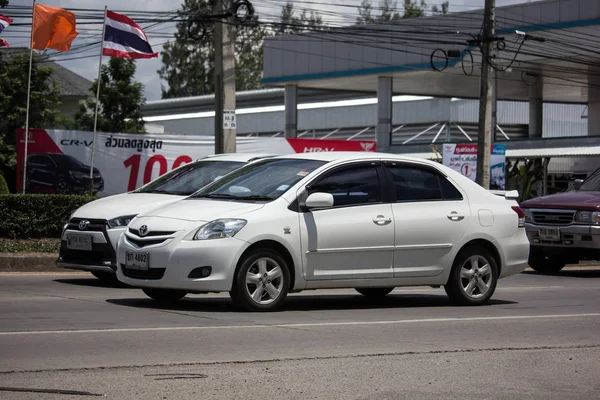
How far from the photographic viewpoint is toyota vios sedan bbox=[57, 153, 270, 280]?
1264 centimetres

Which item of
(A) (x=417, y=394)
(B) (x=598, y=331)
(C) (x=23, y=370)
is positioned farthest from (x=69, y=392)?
(B) (x=598, y=331)

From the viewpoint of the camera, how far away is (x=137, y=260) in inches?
399

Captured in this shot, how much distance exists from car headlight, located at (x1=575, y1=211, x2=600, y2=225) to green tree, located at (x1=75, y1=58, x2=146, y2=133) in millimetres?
33696

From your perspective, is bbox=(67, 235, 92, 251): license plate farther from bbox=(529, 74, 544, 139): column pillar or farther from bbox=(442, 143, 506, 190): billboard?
bbox=(529, 74, 544, 139): column pillar

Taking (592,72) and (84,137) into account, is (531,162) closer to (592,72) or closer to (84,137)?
(592,72)

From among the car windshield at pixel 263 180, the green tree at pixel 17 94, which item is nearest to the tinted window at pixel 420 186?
the car windshield at pixel 263 180

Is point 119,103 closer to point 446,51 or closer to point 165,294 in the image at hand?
point 446,51

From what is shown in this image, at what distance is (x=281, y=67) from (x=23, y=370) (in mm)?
40439

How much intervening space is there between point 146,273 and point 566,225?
9.42 metres

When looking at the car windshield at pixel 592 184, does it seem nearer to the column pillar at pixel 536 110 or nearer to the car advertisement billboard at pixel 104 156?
the car advertisement billboard at pixel 104 156

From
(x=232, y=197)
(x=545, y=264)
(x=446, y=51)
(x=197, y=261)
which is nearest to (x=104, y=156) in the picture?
(x=545, y=264)

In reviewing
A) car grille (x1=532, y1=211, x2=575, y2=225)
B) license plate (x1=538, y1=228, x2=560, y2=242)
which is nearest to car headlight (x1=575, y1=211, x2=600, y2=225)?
car grille (x1=532, y1=211, x2=575, y2=225)

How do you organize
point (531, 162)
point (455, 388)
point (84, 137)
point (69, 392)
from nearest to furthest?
point (69, 392), point (455, 388), point (84, 137), point (531, 162)

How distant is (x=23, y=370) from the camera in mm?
6797
